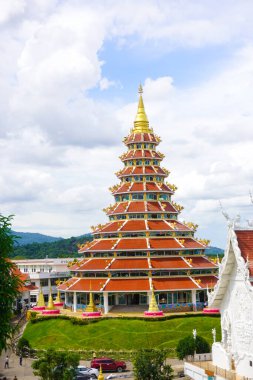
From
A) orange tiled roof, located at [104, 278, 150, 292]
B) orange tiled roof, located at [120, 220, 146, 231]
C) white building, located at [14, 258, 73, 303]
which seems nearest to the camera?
orange tiled roof, located at [104, 278, 150, 292]

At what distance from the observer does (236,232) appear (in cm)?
3519

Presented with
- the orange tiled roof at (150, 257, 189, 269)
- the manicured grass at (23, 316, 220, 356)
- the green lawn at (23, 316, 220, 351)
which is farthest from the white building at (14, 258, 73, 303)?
the green lawn at (23, 316, 220, 351)

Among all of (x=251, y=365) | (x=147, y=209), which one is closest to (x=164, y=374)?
(x=251, y=365)

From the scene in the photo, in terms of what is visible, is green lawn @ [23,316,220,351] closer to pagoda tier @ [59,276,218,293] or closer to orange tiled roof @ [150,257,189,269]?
pagoda tier @ [59,276,218,293]

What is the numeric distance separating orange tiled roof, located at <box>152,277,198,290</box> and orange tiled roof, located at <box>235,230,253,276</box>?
3024 centimetres

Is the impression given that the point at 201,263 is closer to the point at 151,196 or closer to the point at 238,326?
the point at 151,196

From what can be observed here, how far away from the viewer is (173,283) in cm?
6562

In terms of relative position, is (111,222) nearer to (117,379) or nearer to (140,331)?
Answer: (140,331)

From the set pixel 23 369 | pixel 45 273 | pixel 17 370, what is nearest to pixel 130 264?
pixel 23 369

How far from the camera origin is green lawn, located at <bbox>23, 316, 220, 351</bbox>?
55625 millimetres

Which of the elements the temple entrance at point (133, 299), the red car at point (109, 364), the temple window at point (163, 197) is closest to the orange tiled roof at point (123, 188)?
the temple window at point (163, 197)

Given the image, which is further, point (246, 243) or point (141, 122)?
point (141, 122)

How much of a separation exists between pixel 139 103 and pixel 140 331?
36.8 m

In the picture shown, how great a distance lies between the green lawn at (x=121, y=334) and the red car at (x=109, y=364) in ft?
19.9
